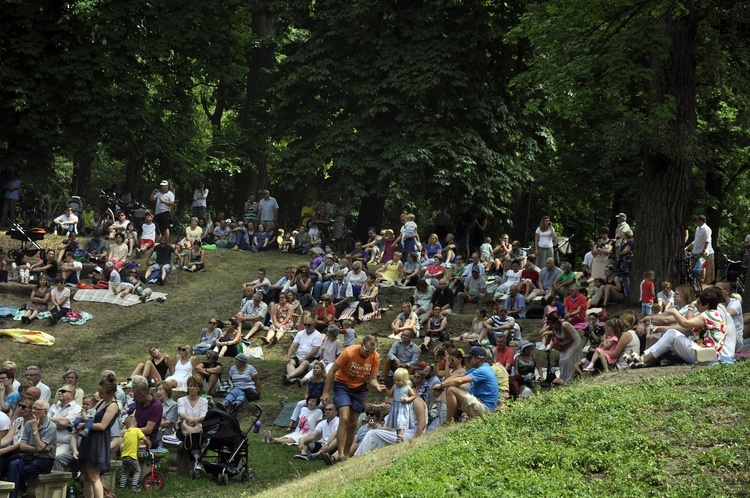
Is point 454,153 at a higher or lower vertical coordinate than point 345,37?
lower

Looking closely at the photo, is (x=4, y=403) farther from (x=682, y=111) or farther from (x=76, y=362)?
(x=682, y=111)

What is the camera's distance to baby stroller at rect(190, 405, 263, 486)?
1411cm

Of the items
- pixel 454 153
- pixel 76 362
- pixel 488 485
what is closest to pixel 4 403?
pixel 76 362

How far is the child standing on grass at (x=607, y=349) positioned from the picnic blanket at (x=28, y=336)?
39.8 ft

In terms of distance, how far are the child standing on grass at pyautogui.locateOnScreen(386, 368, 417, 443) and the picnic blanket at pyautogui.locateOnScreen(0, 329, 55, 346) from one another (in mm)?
10027

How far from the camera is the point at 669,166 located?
65.2 ft

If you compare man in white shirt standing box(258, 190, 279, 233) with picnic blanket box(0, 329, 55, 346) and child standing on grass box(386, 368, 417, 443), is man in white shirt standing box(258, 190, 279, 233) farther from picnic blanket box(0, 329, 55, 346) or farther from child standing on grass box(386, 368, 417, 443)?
child standing on grass box(386, 368, 417, 443)

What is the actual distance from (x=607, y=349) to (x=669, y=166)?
6262 millimetres

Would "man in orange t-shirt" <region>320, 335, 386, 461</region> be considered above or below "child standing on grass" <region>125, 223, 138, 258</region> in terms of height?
below

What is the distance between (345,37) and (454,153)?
17.1 ft

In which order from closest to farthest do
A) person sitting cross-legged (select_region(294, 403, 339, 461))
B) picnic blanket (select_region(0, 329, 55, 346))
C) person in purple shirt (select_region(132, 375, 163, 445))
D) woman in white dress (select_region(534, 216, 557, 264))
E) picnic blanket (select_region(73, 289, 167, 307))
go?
person in purple shirt (select_region(132, 375, 163, 445)) < person sitting cross-legged (select_region(294, 403, 339, 461)) < picnic blanket (select_region(0, 329, 55, 346)) < picnic blanket (select_region(73, 289, 167, 307)) < woman in white dress (select_region(534, 216, 557, 264))

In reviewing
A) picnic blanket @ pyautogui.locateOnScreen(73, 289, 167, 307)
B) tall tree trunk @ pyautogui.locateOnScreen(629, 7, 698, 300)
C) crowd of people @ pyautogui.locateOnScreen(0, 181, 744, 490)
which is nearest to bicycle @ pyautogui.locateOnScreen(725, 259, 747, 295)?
crowd of people @ pyautogui.locateOnScreen(0, 181, 744, 490)

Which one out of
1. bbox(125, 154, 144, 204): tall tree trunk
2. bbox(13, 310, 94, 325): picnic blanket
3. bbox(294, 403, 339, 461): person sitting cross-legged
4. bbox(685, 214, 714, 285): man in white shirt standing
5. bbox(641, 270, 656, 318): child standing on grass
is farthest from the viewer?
bbox(125, 154, 144, 204): tall tree trunk

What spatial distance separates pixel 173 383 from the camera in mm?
17922
